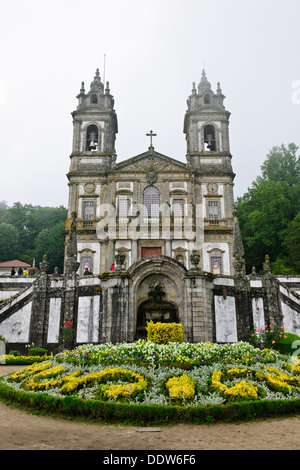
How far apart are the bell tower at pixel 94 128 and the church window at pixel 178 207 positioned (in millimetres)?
6822

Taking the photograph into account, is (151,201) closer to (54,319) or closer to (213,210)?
(213,210)

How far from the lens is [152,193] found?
33.8 m

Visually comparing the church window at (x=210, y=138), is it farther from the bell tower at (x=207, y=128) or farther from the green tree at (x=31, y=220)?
the green tree at (x=31, y=220)

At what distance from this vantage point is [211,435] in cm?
650

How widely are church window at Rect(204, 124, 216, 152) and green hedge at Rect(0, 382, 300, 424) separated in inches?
1210

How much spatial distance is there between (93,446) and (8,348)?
14693 millimetres

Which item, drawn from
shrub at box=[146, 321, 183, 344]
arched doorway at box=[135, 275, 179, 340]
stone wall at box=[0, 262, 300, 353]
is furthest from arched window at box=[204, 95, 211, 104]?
shrub at box=[146, 321, 183, 344]

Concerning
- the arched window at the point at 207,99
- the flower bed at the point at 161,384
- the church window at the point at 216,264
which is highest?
the arched window at the point at 207,99

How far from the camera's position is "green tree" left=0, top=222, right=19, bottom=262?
2199 inches

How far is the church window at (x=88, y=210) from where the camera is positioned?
110 ft

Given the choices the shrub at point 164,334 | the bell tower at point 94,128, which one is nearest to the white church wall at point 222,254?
the bell tower at point 94,128

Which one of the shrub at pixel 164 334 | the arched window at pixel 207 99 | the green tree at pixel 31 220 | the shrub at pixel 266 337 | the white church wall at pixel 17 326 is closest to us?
the shrub at pixel 164 334

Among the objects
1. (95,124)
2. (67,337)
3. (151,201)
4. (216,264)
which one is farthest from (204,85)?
(67,337)

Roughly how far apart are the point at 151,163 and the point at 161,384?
27.2 meters
